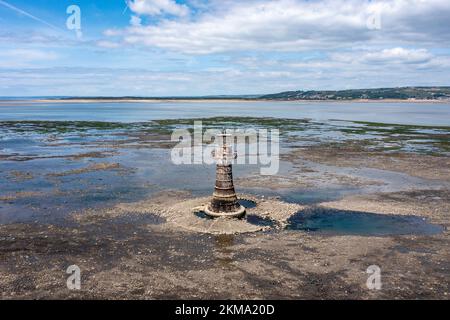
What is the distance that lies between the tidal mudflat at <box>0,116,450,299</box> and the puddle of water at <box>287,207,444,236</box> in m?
0.17

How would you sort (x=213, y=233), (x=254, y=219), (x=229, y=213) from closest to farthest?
(x=213, y=233)
(x=229, y=213)
(x=254, y=219)

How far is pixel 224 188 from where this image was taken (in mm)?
23219

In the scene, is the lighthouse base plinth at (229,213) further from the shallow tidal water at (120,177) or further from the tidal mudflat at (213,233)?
the shallow tidal water at (120,177)

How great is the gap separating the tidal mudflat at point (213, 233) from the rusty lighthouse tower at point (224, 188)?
849 millimetres

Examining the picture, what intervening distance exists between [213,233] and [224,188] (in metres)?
3.04

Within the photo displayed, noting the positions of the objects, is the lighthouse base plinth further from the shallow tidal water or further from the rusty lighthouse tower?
the shallow tidal water

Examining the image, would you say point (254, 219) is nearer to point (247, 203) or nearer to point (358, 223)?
point (247, 203)

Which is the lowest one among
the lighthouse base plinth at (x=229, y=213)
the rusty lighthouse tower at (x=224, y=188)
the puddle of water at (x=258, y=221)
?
the puddle of water at (x=258, y=221)

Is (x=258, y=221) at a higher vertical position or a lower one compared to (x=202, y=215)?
lower

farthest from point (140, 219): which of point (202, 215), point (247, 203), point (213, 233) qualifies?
point (247, 203)

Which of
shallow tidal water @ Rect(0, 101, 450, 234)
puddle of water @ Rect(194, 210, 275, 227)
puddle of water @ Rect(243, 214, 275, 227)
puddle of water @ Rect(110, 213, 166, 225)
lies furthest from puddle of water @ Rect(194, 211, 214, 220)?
shallow tidal water @ Rect(0, 101, 450, 234)

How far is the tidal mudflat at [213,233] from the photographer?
15.5 meters

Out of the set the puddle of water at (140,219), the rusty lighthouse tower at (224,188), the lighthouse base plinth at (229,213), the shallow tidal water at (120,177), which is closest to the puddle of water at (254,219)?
the shallow tidal water at (120,177)

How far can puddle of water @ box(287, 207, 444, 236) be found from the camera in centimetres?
2153
